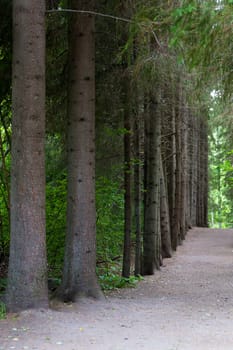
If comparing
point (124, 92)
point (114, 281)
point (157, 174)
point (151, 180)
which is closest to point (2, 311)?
point (114, 281)

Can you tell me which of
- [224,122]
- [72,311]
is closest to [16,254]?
[72,311]

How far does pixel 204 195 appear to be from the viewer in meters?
37.3

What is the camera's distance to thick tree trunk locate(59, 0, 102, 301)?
8375mm

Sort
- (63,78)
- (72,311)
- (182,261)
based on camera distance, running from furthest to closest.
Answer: (182,261)
(63,78)
(72,311)

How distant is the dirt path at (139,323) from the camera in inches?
232

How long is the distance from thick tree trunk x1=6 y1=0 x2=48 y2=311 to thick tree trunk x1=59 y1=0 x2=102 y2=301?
110cm

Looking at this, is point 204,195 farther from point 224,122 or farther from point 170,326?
point 170,326

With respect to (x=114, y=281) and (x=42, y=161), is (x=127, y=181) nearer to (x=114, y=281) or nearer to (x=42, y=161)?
(x=114, y=281)

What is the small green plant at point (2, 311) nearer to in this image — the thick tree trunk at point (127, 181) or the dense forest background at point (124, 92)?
the dense forest background at point (124, 92)

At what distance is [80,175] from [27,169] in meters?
1.41

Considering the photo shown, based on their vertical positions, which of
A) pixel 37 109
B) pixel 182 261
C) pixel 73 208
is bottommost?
pixel 182 261

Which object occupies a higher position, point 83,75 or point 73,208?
point 83,75

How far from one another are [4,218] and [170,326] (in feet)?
20.1

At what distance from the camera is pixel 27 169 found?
721 centimetres
